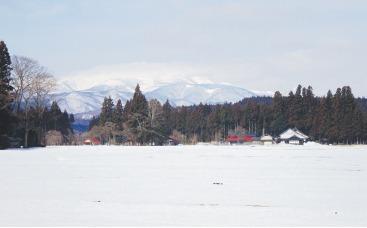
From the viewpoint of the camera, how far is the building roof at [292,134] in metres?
136

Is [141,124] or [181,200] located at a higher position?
[141,124]

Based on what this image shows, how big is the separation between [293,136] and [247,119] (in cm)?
2758

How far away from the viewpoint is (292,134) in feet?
453

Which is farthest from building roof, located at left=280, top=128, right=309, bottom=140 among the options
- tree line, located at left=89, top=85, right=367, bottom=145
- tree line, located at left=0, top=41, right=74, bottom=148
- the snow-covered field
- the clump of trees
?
the snow-covered field

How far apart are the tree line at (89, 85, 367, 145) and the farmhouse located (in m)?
1.68

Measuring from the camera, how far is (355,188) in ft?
58.7

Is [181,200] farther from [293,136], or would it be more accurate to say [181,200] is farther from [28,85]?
[293,136]

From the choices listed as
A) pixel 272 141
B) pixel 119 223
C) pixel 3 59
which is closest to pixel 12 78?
pixel 3 59

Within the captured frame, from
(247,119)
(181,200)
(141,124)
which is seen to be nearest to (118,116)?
(141,124)

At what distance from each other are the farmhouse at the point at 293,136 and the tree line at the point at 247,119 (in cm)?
168

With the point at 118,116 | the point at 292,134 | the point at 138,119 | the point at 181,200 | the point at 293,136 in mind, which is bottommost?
the point at 181,200

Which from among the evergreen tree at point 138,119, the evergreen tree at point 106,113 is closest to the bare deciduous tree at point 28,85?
the evergreen tree at point 138,119

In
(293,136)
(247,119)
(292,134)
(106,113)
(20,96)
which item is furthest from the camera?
→ (247,119)

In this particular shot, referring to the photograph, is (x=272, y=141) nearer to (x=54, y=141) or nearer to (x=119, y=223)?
(x=54, y=141)
